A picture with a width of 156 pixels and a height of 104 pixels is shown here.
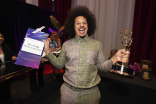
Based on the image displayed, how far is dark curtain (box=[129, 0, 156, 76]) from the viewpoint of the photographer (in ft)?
7.75

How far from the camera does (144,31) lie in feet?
8.20

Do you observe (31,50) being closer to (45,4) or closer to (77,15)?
(77,15)

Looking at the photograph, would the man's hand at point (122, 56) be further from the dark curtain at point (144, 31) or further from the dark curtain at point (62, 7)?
the dark curtain at point (62, 7)

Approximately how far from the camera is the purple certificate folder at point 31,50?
3.06ft

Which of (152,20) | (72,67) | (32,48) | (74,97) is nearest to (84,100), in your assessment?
(74,97)

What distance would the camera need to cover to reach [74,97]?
969 mm

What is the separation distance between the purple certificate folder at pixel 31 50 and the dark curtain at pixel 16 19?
2.10 metres

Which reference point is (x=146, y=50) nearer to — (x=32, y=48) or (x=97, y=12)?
(x=97, y=12)

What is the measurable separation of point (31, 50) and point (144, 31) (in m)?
2.69

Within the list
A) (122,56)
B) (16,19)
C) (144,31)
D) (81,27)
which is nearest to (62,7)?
(16,19)

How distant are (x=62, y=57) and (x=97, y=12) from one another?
2555mm

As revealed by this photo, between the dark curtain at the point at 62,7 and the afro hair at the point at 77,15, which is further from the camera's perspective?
the dark curtain at the point at 62,7

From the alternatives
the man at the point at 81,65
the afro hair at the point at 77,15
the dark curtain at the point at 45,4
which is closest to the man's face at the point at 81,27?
the man at the point at 81,65

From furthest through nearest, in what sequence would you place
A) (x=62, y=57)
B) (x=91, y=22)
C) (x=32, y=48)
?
(x=91, y=22), (x=62, y=57), (x=32, y=48)
